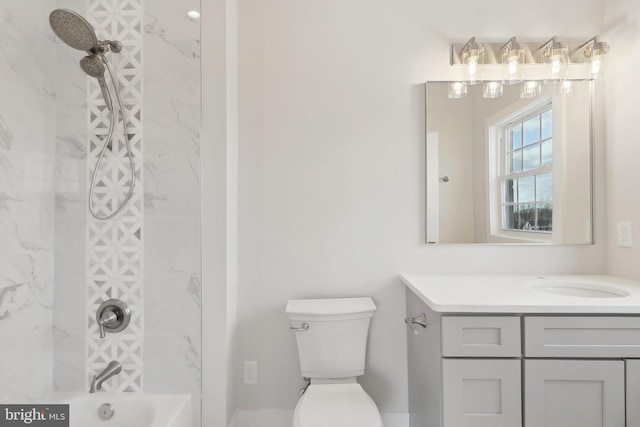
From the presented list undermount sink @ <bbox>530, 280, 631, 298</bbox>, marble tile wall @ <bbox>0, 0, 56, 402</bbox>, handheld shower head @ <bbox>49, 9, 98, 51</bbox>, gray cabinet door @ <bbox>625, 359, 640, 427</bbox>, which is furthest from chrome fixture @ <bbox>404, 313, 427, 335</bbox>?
handheld shower head @ <bbox>49, 9, 98, 51</bbox>

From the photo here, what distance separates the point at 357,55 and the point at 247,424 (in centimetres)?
207

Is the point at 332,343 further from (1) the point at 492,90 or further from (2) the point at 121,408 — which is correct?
(1) the point at 492,90

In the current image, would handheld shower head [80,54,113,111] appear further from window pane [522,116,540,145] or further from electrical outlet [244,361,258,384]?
window pane [522,116,540,145]

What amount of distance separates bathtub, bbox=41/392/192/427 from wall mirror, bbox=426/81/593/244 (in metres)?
1.47

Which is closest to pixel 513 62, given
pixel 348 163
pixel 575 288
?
pixel 348 163

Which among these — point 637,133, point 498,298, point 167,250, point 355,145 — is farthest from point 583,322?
point 167,250

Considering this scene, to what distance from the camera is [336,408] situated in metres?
1.41

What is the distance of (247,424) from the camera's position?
6.02ft

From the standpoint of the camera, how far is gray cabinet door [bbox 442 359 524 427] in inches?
48.3

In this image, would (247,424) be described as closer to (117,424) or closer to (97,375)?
(117,424)

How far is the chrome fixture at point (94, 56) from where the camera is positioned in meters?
1.30

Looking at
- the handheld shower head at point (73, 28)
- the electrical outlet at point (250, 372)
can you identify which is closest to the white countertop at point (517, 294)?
the electrical outlet at point (250, 372)

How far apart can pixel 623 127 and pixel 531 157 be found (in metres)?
0.43

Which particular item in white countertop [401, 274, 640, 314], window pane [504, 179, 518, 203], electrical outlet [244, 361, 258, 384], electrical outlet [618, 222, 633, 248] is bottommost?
electrical outlet [244, 361, 258, 384]
